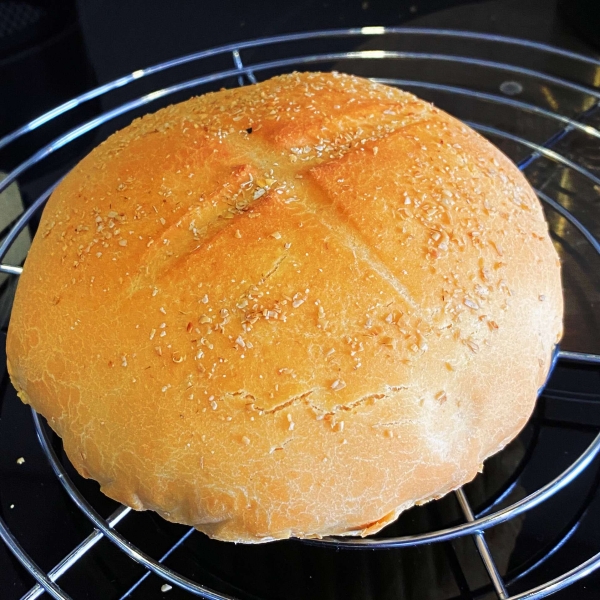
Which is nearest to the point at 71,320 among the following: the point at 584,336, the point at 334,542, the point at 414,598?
the point at 334,542

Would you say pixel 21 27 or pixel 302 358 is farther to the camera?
pixel 21 27

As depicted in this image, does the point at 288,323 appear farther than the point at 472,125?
No

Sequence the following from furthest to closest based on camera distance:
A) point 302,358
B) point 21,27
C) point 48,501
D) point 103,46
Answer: point 103,46 < point 21,27 < point 48,501 < point 302,358

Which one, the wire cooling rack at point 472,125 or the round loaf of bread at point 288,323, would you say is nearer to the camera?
the round loaf of bread at point 288,323

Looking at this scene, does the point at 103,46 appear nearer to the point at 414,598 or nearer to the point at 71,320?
the point at 71,320
